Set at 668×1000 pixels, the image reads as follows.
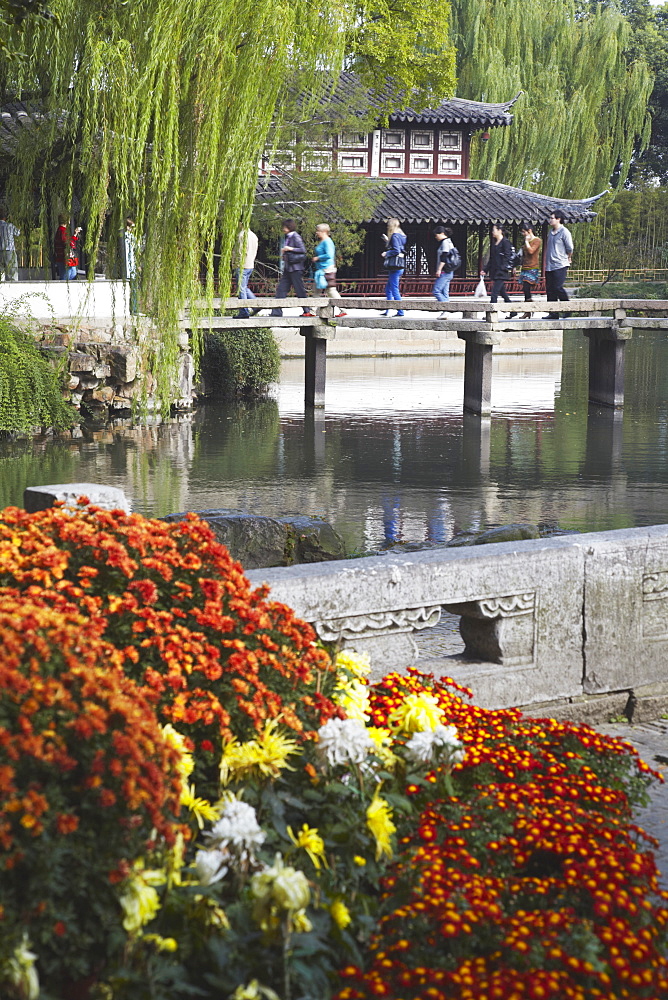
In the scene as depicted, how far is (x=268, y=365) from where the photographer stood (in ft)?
85.9

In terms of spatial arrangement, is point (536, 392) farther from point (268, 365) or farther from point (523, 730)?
point (523, 730)

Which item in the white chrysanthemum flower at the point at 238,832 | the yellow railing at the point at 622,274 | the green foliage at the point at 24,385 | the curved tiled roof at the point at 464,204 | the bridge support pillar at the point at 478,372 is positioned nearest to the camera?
the white chrysanthemum flower at the point at 238,832

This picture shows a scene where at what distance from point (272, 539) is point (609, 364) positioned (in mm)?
15344

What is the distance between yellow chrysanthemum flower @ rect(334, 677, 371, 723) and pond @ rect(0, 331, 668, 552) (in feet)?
26.3

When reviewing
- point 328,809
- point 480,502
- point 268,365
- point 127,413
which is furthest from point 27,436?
point 328,809

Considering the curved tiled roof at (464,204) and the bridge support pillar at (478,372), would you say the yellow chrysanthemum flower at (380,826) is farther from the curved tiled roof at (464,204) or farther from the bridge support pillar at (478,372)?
the curved tiled roof at (464,204)

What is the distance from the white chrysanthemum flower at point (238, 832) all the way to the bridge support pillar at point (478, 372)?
1934 cm

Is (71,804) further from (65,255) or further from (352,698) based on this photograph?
(65,255)

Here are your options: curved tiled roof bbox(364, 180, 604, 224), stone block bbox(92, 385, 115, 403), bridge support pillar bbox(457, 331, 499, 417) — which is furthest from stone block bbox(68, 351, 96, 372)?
curved tiled roof bbox(364, 180, 604, 224)

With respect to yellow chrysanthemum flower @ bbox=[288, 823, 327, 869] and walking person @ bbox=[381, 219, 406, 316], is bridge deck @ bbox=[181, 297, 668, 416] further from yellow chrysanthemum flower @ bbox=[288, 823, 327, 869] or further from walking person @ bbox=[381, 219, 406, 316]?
yellow chrysanthemum flower @ bbox=[288, 823, 327, 869]

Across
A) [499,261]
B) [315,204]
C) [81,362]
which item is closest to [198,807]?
[81,362]

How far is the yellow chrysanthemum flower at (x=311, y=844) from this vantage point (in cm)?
304

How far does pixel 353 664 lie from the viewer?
4066mm

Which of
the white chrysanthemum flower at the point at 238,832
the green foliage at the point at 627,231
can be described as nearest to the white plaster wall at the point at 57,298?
the white chrysanthemum flower at the point at 238,832
